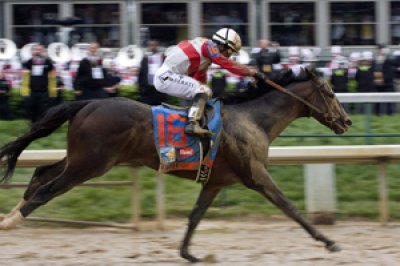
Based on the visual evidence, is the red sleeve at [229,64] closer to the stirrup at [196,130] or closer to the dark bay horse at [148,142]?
the dark bay horse at [148,142]

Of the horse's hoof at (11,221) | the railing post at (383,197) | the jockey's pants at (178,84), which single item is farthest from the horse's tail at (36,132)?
the railing post at (383,197)

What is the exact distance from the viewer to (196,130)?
23.5 ft

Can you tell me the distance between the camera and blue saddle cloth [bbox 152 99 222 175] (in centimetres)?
721

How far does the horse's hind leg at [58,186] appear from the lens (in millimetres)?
7074

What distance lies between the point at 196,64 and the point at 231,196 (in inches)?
101

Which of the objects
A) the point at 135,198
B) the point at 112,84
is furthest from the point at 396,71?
the point at 135,198

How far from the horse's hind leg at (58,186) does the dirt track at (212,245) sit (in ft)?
1.29

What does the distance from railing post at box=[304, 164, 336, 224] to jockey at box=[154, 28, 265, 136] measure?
68.1 inches

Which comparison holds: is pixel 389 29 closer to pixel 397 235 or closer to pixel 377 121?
pixel 377 121

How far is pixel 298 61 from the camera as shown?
15539mm

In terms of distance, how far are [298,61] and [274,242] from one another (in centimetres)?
799

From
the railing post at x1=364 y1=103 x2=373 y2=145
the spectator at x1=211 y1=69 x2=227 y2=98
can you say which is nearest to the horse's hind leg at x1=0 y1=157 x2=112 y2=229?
the railing post at x1=364 y1=103 x2=373 y2=145

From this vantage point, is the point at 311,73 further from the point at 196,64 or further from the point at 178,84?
the point at 178,84

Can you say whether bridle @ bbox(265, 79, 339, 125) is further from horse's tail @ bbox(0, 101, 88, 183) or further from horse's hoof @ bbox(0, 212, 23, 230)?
horse's hoof @ bbox(0, 212, 23, 230)
